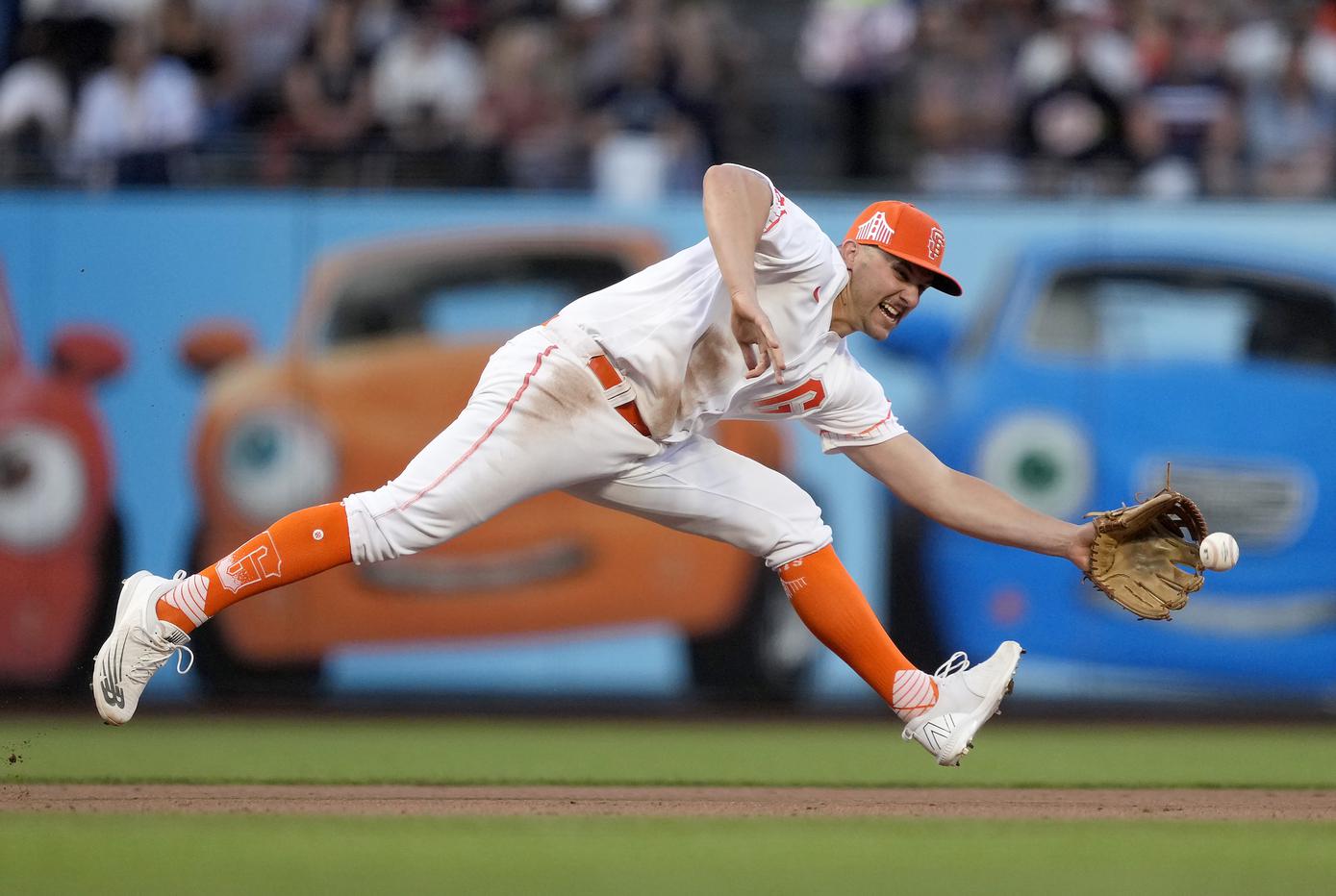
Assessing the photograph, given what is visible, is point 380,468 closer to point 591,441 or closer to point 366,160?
point 366,160

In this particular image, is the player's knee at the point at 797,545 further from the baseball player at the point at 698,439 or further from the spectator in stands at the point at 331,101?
the spectator in stands at the point at 331,101

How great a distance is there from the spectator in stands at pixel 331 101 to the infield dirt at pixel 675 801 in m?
4.03

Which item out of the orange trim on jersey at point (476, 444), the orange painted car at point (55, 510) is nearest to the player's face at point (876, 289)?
the orange trim on jersey at point (476, 444)

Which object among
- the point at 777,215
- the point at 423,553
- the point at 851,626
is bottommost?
the point at 423,553

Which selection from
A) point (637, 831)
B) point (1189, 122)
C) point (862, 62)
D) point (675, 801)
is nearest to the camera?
point (637, 831)

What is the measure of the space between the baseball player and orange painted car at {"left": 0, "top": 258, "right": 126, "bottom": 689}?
4.01 metres

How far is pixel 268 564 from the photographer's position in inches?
192

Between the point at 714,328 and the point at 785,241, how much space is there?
32 centimetres

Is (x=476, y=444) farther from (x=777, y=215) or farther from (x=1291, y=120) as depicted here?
(x=1291, y=120)

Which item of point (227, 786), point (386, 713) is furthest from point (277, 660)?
point (227, 786)

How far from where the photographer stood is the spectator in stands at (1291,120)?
9.38 meters

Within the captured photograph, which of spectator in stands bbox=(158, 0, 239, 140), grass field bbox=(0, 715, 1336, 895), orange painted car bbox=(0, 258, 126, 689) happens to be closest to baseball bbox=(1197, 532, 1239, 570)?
grass field bbox=(0, 715, 1336, 895)

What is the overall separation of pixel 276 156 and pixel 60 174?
1.07m

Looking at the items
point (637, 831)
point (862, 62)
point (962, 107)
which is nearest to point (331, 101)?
point (862, 62)
